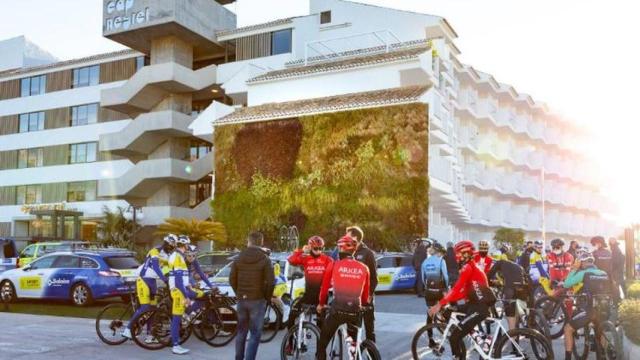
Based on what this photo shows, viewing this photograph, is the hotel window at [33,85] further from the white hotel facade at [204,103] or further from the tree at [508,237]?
the tree at [508,237]

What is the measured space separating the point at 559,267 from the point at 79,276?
12933 millimetres

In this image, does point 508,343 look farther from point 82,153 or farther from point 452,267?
point 82,153

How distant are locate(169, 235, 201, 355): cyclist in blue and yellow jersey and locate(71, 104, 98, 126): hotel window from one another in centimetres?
4202

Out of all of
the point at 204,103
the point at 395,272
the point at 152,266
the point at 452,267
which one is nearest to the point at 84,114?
the point at 204,103

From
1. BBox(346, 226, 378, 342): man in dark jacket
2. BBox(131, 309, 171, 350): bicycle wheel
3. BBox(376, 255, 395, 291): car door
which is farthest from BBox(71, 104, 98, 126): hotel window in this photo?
BBox(346, 226, 378, 342): man in dark jacket

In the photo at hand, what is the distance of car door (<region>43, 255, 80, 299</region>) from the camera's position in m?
19.0

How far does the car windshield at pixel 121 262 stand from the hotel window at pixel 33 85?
39567mm

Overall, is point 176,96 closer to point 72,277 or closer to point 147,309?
point 72,277

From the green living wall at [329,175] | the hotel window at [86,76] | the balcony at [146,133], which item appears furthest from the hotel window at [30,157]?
the green living wall at [329,175]

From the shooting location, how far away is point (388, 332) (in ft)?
46.2

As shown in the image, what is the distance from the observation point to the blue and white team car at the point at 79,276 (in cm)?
1853

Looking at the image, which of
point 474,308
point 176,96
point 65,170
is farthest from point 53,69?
point 474,308

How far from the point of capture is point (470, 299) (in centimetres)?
899

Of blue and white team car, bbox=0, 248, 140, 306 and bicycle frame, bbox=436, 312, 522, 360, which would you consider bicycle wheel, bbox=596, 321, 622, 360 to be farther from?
blue and white team car, bbox=0, 248, 140, 306
